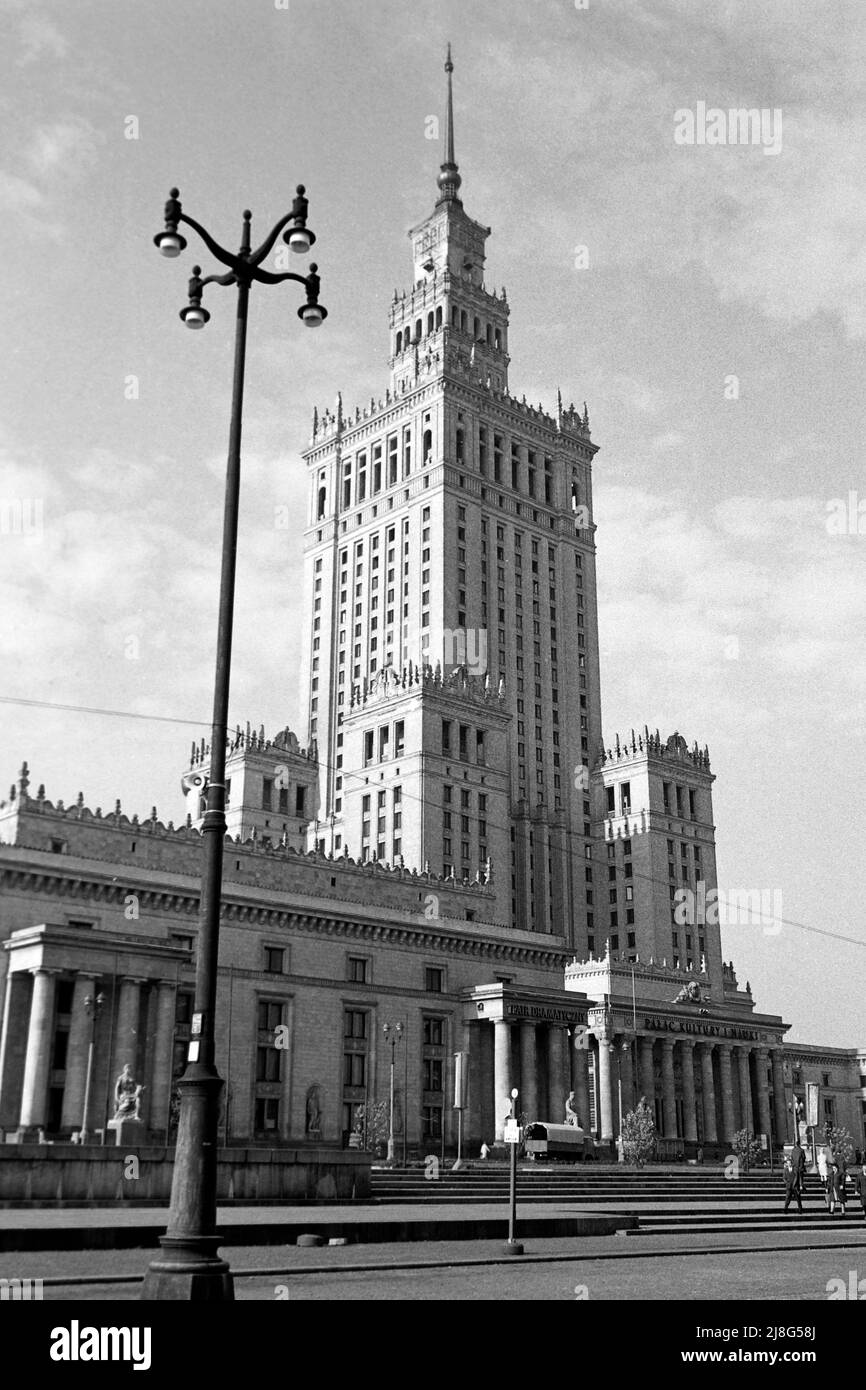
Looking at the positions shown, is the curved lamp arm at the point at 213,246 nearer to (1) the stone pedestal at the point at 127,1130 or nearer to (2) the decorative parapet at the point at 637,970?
(1) the stone pedestal at the point at 127,1130

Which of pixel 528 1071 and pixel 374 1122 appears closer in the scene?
pixel 374 1122

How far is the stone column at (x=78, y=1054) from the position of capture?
57688 millimetres

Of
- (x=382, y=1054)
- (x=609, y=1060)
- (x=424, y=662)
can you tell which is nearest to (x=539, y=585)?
(x=424, y=662)

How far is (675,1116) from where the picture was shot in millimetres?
94312

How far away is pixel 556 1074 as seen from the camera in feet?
273

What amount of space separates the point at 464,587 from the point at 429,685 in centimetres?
2434

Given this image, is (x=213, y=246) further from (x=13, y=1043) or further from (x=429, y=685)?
(x=429, y=685)

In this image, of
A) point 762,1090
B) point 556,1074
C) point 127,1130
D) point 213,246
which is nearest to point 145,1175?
point 127,1130

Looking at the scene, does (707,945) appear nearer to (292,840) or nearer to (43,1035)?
(292,840)

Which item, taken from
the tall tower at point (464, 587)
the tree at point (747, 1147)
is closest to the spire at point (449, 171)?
the tall tower at point (464, 587)

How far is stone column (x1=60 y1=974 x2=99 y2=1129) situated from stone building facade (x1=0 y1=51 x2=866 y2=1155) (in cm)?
14
